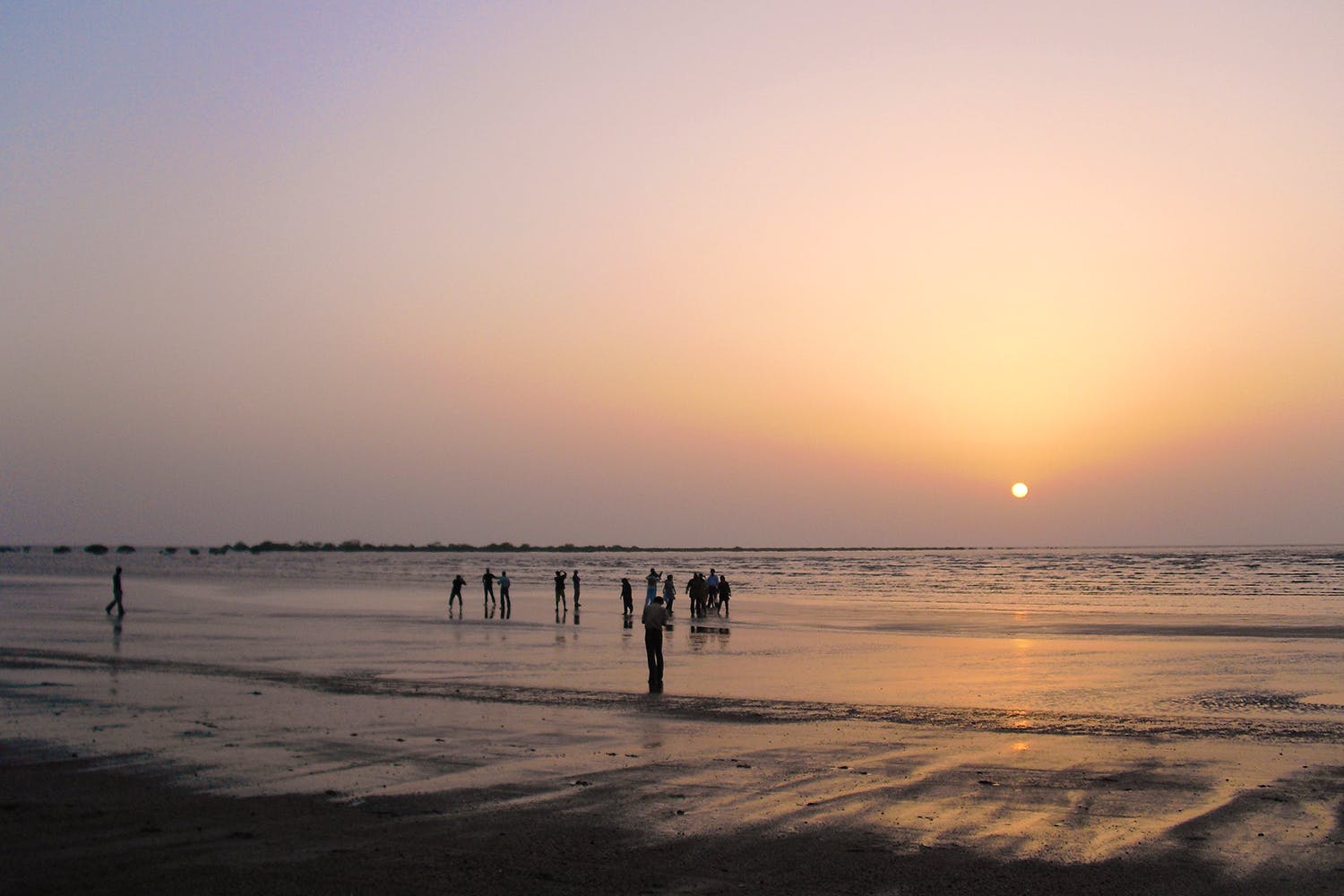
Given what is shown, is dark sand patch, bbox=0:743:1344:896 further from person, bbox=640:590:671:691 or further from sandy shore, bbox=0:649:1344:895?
person, bbox=640:590:671:691

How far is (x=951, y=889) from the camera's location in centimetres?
827

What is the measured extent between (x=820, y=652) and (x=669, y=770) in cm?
1707

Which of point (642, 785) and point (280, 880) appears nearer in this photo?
point (280, 880)

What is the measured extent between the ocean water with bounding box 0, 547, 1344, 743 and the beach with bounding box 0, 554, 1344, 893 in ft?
0.61

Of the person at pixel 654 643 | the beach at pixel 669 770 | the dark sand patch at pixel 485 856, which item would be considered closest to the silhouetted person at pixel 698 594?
the beach at pixel 669 770

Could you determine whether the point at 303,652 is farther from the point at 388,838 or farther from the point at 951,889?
the point at 951,889

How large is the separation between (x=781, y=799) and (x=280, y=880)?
16.5 feet

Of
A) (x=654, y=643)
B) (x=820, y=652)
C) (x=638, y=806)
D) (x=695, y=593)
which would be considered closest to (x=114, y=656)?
(x=654, y=643)

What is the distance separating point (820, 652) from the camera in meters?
29.3

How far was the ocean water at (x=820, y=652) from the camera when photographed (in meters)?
18.8

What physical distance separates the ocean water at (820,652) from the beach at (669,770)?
7.4 inches

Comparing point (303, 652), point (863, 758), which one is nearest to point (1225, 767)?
point (863, 758)

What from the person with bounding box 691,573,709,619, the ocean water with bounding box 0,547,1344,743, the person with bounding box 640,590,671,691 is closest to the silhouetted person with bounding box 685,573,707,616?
the person with bounding box 691,573,709,619

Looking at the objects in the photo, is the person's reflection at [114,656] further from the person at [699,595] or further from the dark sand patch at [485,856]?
the person at [699,595]
